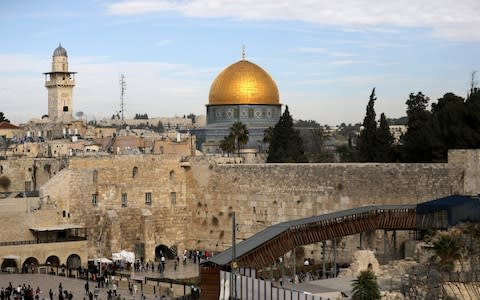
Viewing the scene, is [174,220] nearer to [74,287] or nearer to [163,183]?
[163,183]

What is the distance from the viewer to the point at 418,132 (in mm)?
45125

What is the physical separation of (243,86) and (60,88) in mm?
16119

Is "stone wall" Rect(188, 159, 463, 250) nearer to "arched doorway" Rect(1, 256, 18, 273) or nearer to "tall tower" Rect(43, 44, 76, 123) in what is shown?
"arched doorway" Rect(1, 256, 18, 273)

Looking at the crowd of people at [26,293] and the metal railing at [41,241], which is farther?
the metal railing at [41,241]

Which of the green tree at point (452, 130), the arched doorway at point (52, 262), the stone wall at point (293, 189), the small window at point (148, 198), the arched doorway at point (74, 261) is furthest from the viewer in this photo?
the small window at point (148, 198)

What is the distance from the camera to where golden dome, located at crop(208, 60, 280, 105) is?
66488 millimetres

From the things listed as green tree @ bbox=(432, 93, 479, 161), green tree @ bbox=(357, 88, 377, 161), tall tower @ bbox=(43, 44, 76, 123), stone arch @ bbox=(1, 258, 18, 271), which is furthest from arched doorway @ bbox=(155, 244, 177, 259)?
tall tower @ bbox=(43, 44, 76, 123)

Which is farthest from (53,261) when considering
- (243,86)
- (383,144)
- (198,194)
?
(243,86)

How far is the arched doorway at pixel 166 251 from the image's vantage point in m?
46.9

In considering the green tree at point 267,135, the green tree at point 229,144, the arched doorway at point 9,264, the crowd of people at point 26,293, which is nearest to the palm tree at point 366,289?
the crowd of people at point 26,293

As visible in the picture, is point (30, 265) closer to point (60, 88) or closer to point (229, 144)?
point (229, 144)

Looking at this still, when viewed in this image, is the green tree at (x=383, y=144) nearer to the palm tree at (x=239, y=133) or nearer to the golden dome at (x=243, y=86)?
the palm tree at (x=239, y=133)

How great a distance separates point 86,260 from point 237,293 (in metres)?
16.0

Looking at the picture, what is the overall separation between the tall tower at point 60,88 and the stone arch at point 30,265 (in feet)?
110
